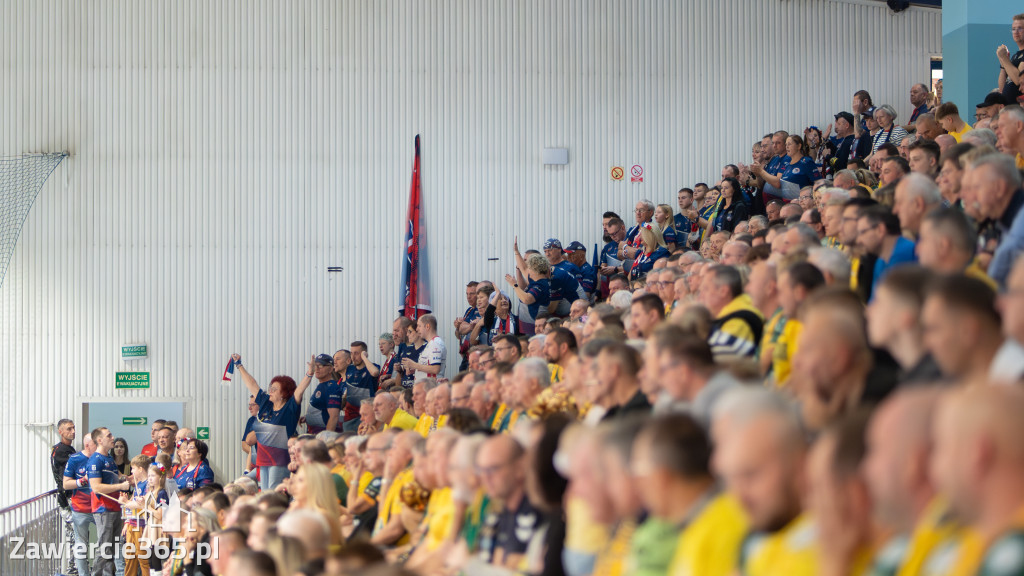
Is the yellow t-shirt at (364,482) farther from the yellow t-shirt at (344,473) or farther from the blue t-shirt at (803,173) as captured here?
the blue t-shirt at (803,173)

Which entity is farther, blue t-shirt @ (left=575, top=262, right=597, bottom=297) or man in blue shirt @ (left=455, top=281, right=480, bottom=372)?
man in blue shirt @ (left=455, top=281, right=480, bottom=372)

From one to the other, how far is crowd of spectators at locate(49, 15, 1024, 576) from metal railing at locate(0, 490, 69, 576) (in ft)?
6.74

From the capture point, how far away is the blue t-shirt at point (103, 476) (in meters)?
11.5

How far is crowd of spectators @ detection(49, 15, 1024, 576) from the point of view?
7.34ft

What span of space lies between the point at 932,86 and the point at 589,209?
506cm

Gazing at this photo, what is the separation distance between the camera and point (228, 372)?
43.8ft

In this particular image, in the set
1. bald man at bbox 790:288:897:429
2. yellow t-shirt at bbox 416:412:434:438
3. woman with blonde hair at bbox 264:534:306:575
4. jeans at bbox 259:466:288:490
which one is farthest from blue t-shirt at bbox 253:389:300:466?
bald man at bbox 790:288:897:429

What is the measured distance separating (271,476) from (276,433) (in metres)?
0.44

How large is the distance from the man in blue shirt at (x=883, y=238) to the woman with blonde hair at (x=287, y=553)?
3083 millimetres

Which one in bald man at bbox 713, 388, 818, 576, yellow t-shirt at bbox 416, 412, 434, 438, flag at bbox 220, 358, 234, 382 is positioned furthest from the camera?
flag at bbox 220, 358, 234, 382

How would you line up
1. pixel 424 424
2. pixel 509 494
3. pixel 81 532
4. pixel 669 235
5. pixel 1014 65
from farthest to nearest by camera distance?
pixel 669 235, pixel 81 532, pixel 1014 65, pixel 424 424, pixel 509 494

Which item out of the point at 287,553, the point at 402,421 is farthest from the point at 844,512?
the point at 402,421

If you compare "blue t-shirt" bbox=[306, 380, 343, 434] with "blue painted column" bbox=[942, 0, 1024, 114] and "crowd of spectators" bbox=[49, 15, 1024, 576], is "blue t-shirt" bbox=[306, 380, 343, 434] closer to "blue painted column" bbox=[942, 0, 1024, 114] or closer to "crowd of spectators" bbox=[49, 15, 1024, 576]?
"crowd of spectators" bbox=[49, 15, 1024, 576]

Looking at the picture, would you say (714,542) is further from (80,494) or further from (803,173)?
(80,494)
